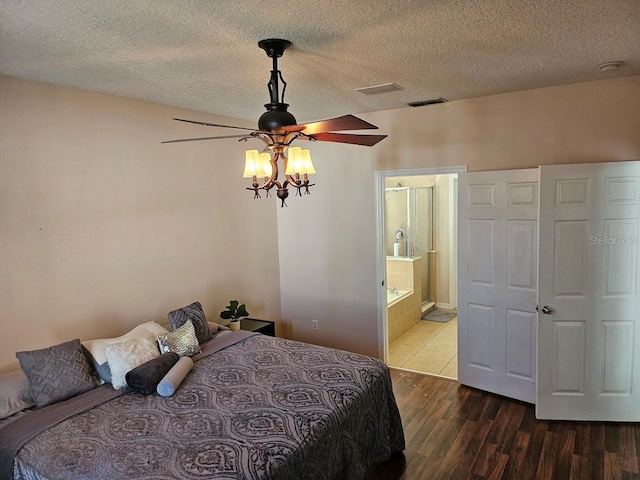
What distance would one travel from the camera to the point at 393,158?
4520 mm

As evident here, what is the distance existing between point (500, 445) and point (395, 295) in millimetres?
2966

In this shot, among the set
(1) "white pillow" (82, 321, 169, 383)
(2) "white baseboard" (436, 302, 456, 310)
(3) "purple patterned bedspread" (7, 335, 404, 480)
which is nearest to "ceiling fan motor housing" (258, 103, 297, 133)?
(3) "purple patterned bedspread" (7, 335, 404, 480)

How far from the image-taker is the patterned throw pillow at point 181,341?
3260 mm

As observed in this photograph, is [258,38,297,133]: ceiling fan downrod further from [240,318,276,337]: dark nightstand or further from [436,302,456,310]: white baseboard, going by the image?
[436,302,456,310]: white baseboard

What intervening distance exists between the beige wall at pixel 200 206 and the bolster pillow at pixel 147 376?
84 centimetres

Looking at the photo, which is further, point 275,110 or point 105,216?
point 105,216

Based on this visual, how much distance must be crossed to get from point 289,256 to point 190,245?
146cm

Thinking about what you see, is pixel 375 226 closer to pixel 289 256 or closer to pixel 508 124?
pixel 289 256

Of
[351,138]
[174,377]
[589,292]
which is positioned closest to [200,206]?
[174,377]

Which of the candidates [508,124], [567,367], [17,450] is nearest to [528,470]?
[567,367]

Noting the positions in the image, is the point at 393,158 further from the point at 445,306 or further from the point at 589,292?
the point at 445,306

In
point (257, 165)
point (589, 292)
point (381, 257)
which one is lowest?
point (589, 292)

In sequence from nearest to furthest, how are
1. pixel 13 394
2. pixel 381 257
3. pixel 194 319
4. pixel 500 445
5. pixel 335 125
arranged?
pixel 335 125 → pixel 13 394 → pixel 500 445 → pixel 194 319 → pixel 381 257

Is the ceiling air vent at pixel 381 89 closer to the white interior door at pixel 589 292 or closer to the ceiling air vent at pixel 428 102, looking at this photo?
the ceiling air vent at pixel 428 102
